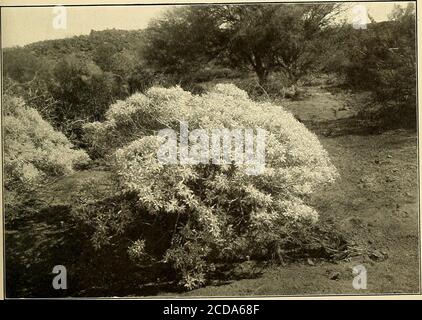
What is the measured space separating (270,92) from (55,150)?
1804 millimetres

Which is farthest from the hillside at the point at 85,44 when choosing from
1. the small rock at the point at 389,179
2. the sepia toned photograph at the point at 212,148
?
the small rock at the point at 389,179

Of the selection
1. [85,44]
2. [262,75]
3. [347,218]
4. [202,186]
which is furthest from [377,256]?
[85,44]

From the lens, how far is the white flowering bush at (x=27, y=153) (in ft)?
13.7

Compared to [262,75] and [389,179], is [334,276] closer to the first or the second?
[389,179]

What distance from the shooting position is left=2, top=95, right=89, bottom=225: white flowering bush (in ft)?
13.7

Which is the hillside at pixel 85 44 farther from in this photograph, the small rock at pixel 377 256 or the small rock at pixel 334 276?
the small rock at pixel 377 256

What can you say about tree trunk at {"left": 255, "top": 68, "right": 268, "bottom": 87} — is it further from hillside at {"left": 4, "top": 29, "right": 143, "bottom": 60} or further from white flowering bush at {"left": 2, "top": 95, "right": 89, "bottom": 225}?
white flowering bush at {"left": 2, "top": 95, "right": 89, "bottom": 225}

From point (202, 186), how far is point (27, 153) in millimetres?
1430

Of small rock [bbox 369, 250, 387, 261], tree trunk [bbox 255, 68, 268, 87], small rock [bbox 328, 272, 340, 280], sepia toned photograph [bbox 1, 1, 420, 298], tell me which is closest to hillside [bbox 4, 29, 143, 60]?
sepia toned photograph [bbox 1, 1, 420, 298]

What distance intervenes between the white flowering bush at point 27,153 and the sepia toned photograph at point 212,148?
0.04 feet

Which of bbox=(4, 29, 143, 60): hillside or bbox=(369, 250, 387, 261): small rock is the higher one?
bbox=(4, 29, 143, 60): hillside

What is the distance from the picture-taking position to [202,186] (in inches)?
160

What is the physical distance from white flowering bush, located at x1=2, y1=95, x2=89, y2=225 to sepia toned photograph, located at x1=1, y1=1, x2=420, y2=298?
0.01 meters
